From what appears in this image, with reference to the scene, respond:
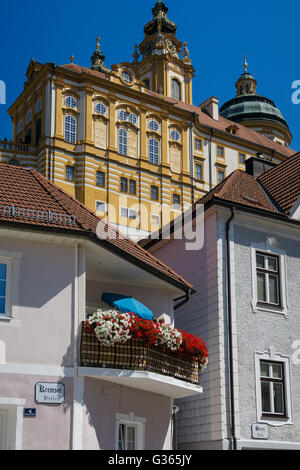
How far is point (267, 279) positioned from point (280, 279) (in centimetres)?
46

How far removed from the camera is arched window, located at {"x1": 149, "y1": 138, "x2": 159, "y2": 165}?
73.3 meters

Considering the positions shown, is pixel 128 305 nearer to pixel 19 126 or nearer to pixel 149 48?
pixel 19 126

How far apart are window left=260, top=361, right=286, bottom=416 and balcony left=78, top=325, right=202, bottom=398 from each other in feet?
13.5

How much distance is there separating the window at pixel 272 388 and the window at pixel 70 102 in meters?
50.0

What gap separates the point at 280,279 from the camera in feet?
76.7

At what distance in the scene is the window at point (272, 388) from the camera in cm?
2162

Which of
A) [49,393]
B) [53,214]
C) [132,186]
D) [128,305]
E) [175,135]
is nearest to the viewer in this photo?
[49,393]

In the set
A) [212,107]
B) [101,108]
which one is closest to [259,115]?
[212,107]

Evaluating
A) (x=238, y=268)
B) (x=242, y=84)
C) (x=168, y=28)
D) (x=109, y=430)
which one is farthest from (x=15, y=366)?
(x=242, y=84)

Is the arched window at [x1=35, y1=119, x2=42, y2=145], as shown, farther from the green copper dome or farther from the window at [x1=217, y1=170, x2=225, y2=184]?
the green copper dome

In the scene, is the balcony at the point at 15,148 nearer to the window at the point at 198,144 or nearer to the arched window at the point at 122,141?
the arched window at the point at 122,141

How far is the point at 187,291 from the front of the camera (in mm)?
20375

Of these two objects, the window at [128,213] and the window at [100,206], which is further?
the window at [128,213]

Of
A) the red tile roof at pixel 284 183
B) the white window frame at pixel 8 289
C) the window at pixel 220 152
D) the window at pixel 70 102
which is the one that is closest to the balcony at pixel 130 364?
the white window frame at pixel 8 289
